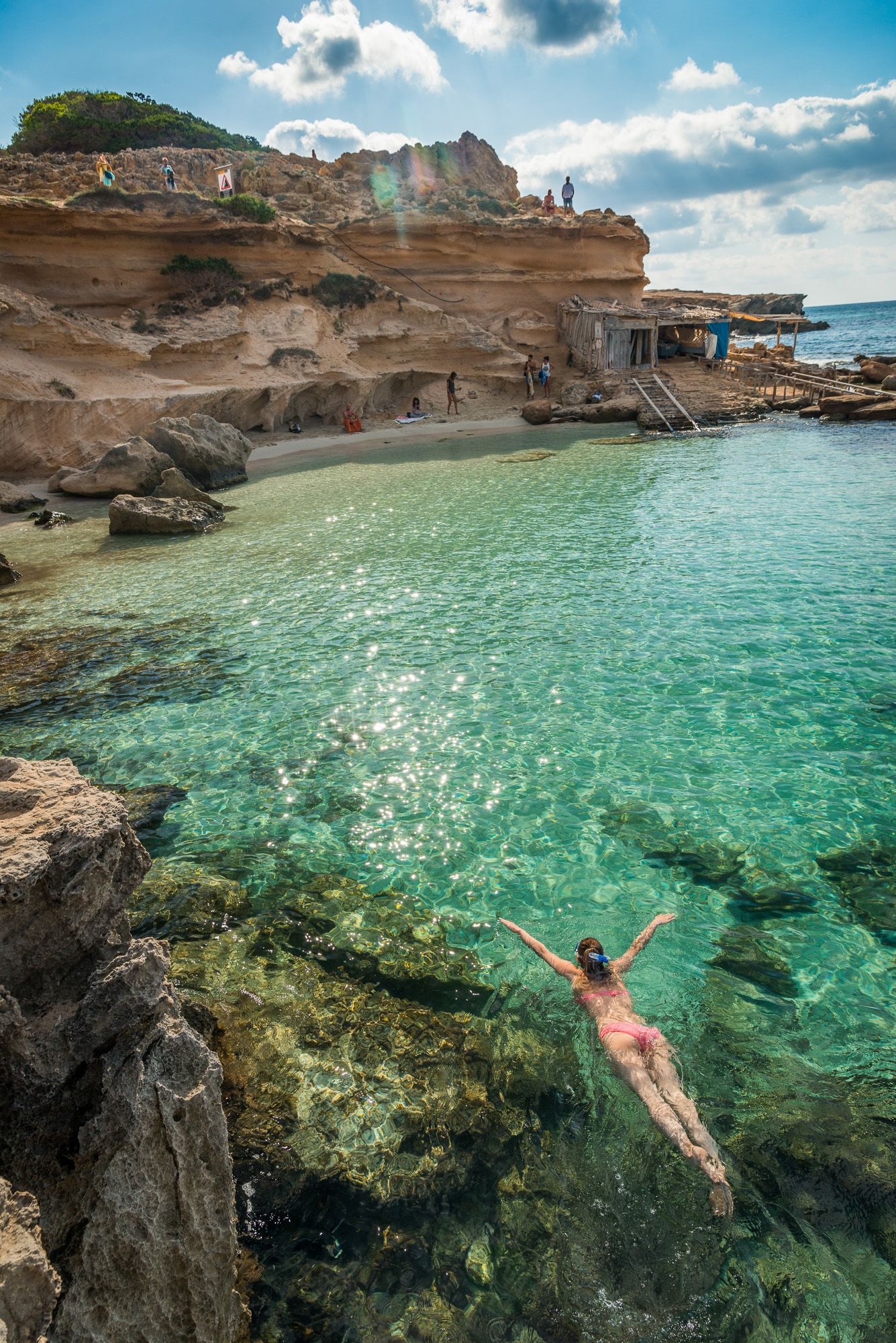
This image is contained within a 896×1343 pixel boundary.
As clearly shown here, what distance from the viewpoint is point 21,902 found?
110 inches

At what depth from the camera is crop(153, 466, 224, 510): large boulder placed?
66.1ft

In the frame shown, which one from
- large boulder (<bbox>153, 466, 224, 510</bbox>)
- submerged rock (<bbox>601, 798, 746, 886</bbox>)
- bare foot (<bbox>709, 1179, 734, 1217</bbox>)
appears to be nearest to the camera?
bare foot (<bbox>709, 1179, 734, 1217</bbox>)

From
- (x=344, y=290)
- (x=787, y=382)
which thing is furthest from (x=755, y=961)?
(x=787, y=382)

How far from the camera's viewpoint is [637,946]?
4.87 metres

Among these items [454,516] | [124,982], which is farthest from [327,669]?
[454,516]

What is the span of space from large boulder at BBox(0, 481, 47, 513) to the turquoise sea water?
26.8ft

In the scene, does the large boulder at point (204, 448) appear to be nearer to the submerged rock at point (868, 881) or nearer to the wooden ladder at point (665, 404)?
the wooden ladder at point (665, 404)

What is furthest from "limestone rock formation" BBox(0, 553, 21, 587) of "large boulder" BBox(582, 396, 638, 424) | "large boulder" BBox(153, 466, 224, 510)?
"large boulder" BBox(582, 396, 638, 424)

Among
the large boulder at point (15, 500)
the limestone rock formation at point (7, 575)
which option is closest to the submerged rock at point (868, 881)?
the limestone rock formation at point (7, 575)

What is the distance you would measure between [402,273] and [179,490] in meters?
20.8

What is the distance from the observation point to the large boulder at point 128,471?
22016 mm

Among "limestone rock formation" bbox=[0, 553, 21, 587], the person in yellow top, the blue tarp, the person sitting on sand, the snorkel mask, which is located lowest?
"limestone rock formation" bbox=[0, 553, 21, 587]

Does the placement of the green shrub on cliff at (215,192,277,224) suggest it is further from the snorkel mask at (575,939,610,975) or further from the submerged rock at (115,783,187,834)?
the snorkel mask at (575,939,610,975)

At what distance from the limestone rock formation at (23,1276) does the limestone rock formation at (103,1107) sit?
0.06 m
